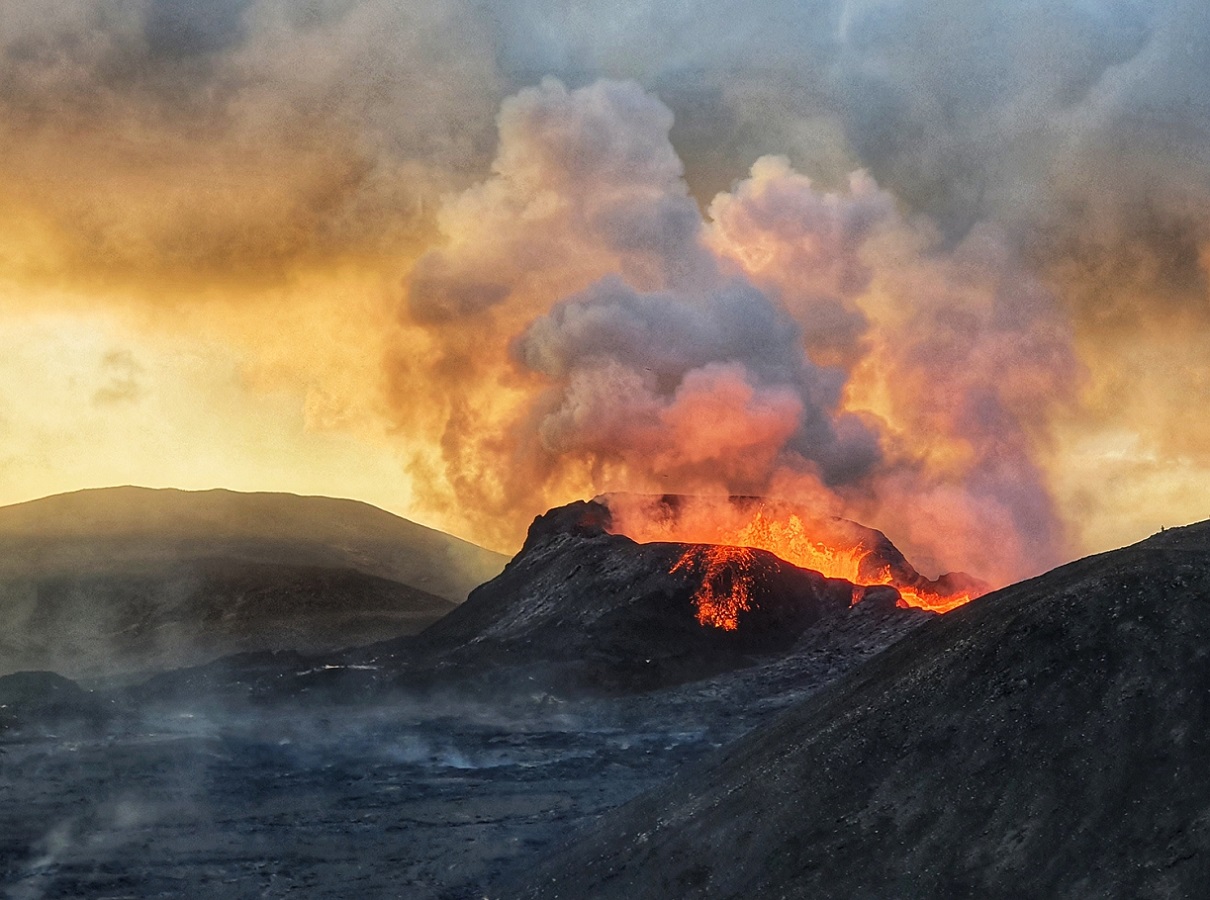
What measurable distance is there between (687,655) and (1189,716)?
28.0 m

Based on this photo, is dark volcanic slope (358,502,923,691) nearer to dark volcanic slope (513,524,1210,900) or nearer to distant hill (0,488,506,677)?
dark volcanic slope (513,524,1210,900)

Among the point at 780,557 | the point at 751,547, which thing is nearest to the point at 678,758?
the point at 751,547

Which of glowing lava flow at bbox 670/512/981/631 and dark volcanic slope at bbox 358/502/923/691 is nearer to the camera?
dark volcanic slope at bbox 358/502/923/691

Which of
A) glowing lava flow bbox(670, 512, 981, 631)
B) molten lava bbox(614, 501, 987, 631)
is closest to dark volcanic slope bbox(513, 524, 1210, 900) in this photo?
glowing lava flow bbox(670, 512, 981, 631)

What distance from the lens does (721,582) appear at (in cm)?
4881

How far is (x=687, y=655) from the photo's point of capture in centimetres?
4522

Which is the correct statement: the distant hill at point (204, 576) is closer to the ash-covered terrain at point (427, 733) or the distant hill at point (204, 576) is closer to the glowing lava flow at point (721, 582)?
the ash-covered terrain at point (427, 733)

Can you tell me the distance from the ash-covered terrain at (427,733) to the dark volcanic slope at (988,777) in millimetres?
5225

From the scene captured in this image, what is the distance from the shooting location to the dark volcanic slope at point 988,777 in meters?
16.7

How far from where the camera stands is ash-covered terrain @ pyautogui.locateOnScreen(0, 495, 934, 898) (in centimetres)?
2612

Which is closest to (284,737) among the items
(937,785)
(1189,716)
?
(937,785)

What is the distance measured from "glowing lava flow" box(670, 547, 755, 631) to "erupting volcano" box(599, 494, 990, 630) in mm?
35

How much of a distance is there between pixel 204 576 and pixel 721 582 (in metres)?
54.6

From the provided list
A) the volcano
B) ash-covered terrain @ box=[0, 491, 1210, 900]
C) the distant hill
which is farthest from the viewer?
the distant hill
